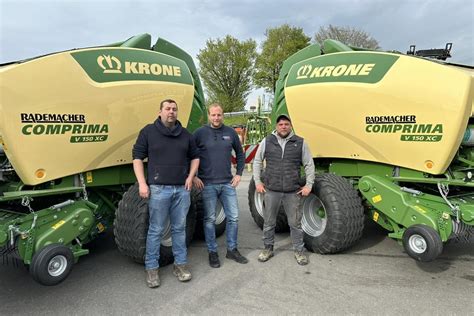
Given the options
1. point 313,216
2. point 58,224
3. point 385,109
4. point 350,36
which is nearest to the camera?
point 58,224

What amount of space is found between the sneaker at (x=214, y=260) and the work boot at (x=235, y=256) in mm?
183

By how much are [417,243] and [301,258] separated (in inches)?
48.1

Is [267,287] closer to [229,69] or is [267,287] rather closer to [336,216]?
[336,216]

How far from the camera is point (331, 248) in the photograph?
4301 mm

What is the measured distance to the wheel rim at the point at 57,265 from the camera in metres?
3.13

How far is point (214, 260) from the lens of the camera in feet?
13.7

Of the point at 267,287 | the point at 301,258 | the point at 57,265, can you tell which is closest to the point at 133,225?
the point at 57,265

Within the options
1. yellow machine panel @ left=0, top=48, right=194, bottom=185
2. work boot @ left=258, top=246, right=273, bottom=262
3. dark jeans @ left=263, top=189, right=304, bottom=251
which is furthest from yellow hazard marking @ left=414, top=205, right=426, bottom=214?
yellow machine panel @ left=0, top=48, right=194, bottom=185

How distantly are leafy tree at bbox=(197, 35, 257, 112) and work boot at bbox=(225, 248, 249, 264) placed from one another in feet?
93.6

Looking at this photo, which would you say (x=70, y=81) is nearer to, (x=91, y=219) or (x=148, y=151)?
(x=148, y=151)

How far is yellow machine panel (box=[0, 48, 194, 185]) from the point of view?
3.20 m

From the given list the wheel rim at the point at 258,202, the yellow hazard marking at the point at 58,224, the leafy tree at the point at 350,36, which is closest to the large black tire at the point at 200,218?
the wheel rim at the point at 258,202

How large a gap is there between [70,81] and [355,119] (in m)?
3.11

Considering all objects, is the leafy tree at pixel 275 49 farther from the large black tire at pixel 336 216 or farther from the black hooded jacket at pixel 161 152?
the black hooded jacket at pixel 161 152
